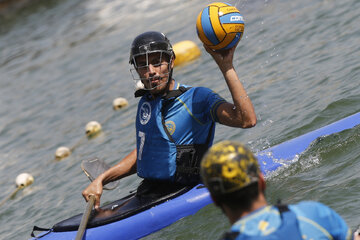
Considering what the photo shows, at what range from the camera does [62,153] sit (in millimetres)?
9164

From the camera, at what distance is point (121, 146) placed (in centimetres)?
845

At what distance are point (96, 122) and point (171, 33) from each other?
4519 mm

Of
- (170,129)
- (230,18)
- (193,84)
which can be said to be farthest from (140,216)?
(193,84)

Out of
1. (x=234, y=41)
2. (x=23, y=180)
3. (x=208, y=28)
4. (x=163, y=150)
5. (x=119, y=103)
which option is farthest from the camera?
(x=119, y=103)

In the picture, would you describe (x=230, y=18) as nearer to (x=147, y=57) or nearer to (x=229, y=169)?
(x=147, y=57)

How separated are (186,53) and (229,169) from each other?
945cm

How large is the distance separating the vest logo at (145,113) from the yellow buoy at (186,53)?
6.77 m

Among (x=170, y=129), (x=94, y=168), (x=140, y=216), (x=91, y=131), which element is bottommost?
(x=91, y=131)

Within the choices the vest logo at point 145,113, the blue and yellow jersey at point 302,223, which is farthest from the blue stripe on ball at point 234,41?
the blue and yellow jersey at point 302,223

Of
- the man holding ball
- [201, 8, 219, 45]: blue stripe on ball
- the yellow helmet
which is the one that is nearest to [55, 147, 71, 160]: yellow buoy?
the man holding ball

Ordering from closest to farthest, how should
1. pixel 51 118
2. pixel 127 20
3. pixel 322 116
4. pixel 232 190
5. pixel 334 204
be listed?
pixel 232 190 → pixel 334 204 → pixel 322 116 → pixel 51 118 → pixel 127 20

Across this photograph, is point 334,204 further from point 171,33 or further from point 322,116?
point 171,33

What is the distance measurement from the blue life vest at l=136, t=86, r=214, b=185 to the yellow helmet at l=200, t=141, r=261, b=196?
226 centimetres

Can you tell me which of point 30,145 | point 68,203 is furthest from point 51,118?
point 68,203
